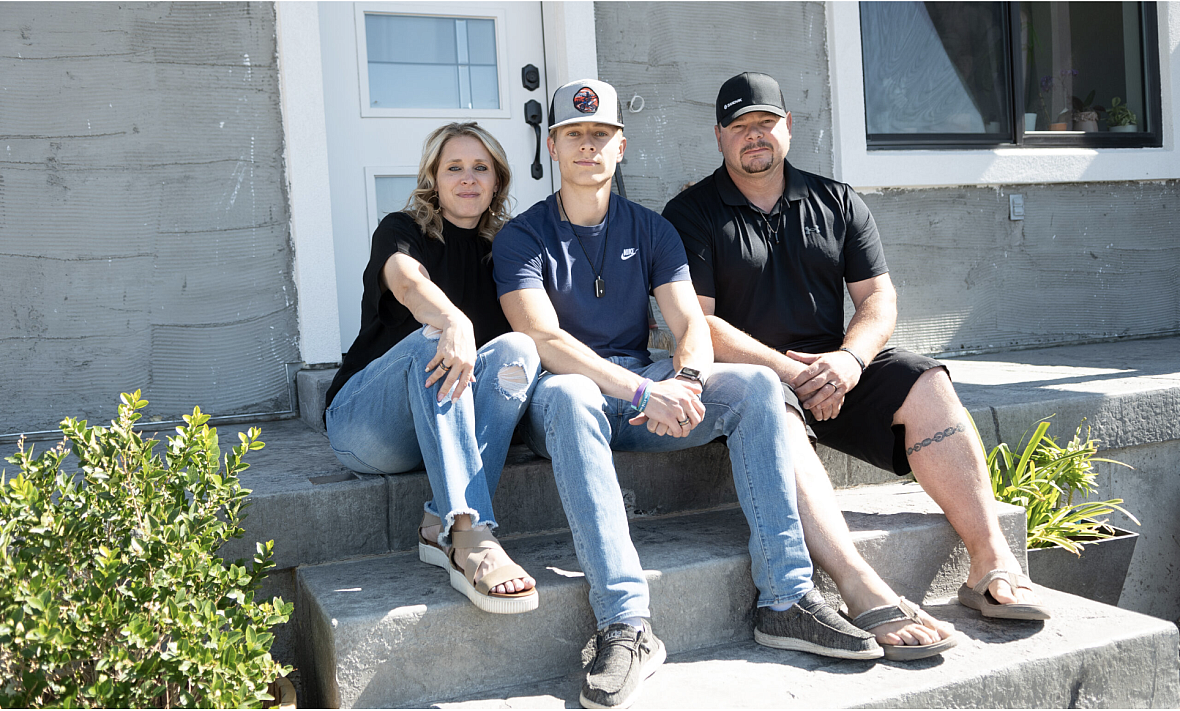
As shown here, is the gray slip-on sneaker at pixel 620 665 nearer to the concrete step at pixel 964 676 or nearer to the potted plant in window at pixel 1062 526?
the concrete step at pixel 964 676

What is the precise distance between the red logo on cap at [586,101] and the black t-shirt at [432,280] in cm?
47

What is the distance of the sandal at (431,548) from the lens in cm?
218

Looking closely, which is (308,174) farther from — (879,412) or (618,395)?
(879,412)

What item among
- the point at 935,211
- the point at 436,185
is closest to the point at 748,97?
the point at 436,185

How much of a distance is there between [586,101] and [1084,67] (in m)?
3.69

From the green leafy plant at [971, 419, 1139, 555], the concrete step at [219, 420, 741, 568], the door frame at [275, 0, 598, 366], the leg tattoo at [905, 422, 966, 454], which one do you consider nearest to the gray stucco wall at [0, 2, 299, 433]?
the door frame at [275, 0, 598, 366]

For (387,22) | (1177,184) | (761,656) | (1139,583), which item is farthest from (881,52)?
(761,656)

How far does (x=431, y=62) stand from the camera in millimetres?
3758

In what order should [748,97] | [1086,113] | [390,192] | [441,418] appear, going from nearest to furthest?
[441,418]
[748,97]
[390,192]
[1086,113]

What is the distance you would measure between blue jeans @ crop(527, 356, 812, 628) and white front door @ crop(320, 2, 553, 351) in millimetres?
1720

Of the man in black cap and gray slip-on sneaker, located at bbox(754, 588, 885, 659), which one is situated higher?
the man in black cap

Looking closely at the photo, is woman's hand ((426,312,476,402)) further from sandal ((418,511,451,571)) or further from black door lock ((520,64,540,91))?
black door lock ((520,64,540,91))

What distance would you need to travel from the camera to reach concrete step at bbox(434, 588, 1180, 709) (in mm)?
1904

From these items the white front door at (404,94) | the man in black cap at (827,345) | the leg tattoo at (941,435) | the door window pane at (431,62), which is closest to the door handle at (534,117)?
the white front door at (404,94)
